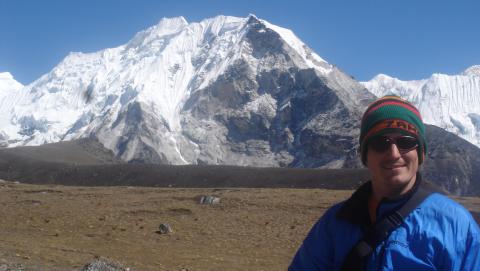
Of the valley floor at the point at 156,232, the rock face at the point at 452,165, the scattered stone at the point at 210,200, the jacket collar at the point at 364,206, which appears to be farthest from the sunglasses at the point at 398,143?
the rock face at the point at 452,165

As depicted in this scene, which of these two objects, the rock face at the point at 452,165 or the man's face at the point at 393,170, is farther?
the rock face at the point at 452,165

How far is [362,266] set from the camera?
3.54 metres

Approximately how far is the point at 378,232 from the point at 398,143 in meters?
0.60

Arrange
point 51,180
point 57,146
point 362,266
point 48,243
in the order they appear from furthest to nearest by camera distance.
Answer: point 57,146 → point 51,180 → point 48,243 → point 362,266

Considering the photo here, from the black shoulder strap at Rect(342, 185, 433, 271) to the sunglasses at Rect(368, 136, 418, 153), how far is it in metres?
0.32

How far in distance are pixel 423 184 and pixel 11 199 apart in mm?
42005

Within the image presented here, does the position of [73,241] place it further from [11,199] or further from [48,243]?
[11,199]

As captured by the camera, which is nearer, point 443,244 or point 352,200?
point 443,244

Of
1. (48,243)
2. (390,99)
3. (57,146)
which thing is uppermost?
(57,146)

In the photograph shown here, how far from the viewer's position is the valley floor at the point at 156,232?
1988 cm

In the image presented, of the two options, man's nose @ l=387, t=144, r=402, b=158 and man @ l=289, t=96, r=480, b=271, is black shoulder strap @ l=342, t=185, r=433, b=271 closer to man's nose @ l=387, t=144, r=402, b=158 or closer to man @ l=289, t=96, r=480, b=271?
man @ l=289, t=96, r=480, b=271

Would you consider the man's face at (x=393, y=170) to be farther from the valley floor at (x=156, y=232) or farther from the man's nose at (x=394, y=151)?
the valley floor at (x=156, y=232)

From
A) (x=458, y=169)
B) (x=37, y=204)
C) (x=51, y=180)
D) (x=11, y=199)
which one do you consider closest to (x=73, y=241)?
(x=37, y=204)

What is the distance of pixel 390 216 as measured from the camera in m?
3.56
